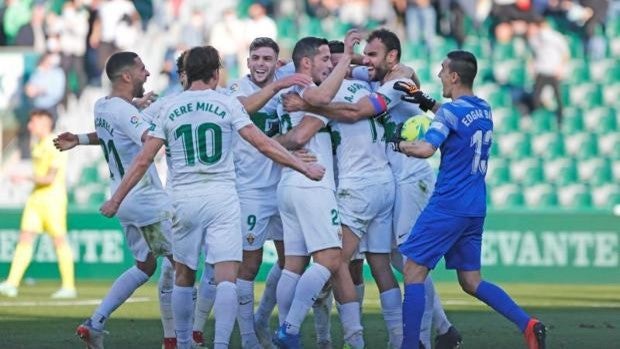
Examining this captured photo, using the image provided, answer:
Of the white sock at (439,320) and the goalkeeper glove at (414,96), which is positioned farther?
the white sock at (439,320)

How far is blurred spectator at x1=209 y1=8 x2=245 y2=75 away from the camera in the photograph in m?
27.1

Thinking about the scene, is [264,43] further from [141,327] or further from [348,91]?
[141,327]

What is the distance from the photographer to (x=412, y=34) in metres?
27.6

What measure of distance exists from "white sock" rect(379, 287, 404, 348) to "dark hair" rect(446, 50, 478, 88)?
→ 1817 mm

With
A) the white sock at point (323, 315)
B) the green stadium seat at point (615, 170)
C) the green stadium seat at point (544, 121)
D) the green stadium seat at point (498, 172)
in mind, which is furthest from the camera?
the green stadium seat at point (544, 121)

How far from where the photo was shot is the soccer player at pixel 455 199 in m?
11.1

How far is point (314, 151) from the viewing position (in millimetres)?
11578

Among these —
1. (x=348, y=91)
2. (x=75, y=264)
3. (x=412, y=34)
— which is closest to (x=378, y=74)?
(x=348, y=91)

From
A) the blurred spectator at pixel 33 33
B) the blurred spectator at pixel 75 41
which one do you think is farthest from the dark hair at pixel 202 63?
the blurred spectator at pixel 33 33

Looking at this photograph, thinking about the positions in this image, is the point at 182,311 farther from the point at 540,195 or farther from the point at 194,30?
the point at 194,30

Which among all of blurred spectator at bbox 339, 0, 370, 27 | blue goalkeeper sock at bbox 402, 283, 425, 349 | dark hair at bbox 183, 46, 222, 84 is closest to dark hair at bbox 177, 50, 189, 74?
dark hair at bbox 183, 46, 222, 84

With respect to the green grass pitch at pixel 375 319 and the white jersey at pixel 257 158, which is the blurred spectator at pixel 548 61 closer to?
the green grass pitch at pixel 375 319

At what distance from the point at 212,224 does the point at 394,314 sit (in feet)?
6.06

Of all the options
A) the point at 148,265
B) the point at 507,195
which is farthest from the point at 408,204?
the point at 507,195
